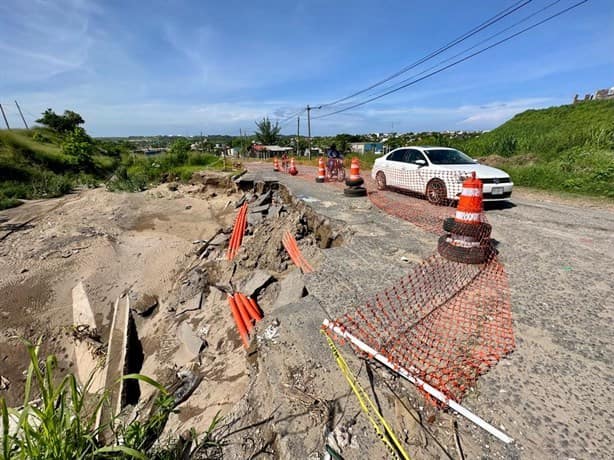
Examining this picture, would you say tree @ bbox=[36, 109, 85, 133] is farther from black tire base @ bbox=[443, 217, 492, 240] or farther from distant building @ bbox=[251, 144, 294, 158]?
black tire base @ bbox=[443, 217, 492, 240]

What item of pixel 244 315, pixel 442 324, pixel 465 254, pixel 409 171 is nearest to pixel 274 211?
pixel 409 171

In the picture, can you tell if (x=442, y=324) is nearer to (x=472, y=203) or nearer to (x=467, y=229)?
(x=467, y=229)

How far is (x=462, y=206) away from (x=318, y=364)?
3085 millimetres

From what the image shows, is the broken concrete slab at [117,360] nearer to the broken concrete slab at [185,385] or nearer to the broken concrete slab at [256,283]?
the broken concrete slab at [185,385]

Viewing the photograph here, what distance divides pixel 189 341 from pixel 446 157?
24.8 ft

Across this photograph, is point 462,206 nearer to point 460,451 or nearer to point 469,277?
point 469,277

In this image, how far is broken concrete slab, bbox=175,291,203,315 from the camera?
5.49m

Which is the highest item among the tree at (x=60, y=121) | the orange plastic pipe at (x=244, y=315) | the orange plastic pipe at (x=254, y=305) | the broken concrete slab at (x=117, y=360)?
the tree at (x=60, y=121)

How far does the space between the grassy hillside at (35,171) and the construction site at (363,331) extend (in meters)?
12.6

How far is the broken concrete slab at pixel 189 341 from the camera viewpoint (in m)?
4.06

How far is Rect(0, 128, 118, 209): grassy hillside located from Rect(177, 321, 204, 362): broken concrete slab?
17253 millimetres

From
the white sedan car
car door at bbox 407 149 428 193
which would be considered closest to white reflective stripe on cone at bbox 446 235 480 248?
the white sedan car

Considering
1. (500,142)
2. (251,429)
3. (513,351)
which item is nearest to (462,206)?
(513,351)

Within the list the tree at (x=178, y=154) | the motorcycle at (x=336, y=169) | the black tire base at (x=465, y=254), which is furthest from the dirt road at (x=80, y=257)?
the tree at (x=178, y=154)
